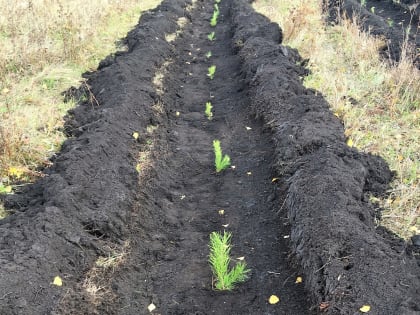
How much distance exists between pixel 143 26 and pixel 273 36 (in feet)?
10.0

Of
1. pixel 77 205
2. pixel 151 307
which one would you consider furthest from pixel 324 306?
pixel 77 205

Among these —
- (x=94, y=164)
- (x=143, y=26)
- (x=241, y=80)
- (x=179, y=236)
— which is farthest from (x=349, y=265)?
(x=143, y=26)

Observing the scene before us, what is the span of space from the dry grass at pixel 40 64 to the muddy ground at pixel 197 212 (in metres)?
0.33

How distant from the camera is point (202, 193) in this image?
531cm

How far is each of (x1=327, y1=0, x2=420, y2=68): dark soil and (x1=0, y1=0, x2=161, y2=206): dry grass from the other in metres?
5.97

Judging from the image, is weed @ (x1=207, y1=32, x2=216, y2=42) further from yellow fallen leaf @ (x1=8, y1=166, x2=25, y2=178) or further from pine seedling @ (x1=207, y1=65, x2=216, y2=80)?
yellow fallen leaf @ (x1=8, y1=166, x2=25, y2=178)

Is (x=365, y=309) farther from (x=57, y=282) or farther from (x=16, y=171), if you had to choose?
(x=16, y=171)

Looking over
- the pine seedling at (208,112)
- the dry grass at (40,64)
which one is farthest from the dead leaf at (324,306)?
the pine seedling at (208,112)

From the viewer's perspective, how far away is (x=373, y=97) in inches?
266

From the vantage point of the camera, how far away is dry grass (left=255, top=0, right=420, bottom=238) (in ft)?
15.2

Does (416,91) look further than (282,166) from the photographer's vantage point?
Yes

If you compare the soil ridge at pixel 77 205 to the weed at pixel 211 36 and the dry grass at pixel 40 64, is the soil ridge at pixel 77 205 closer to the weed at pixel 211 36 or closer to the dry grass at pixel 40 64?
the dry grass at pixel 40 64

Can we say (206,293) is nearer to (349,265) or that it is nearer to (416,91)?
(349,265)

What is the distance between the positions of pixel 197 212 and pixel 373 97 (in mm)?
3650
